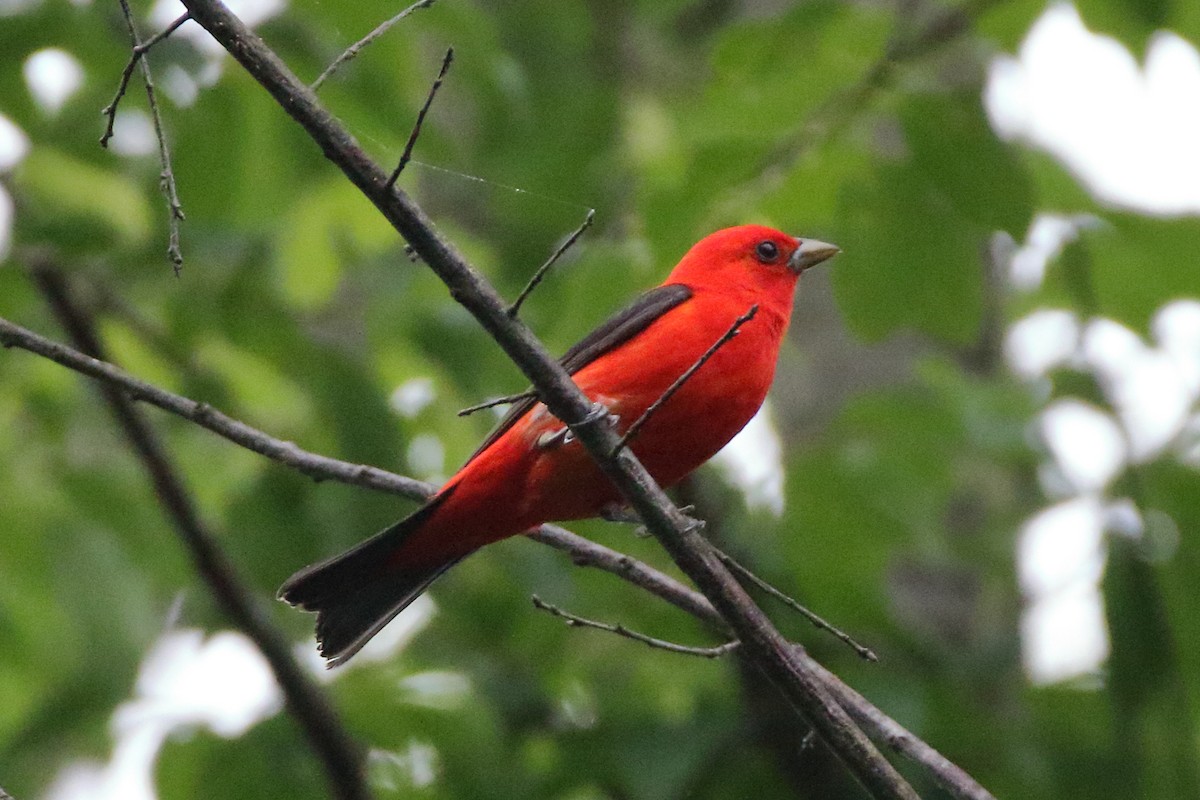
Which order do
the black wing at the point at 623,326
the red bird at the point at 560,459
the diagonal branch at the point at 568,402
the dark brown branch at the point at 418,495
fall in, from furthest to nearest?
the black wing at the point at 623,326 < the red bird at the point at 560,459 < the dark brown branch at the point at 418,495 < the diagonal branch at the point at 568,402

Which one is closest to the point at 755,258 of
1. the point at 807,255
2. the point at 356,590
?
the point at 807,255

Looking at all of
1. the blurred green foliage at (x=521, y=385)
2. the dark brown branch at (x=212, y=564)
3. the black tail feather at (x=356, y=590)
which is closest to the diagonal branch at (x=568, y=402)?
the black tail feather at (x=356, y=590)

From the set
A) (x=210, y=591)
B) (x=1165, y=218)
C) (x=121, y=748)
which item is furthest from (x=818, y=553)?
(x=121, y=748)

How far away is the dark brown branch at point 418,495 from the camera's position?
10.3ft

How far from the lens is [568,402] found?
2.72 meters

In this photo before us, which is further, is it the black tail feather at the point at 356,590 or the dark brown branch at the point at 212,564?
the dark brown branch at the point at 212,564

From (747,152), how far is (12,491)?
9.10 ft

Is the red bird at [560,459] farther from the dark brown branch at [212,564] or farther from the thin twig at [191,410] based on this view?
the dark brown branch at [212,564]

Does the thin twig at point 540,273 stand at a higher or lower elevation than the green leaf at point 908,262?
lower

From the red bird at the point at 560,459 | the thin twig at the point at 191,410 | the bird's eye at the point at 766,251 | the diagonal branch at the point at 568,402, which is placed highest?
the bird's eye at the point at 766,251

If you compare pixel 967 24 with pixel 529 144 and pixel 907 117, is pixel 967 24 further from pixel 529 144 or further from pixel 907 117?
pixel 529 144

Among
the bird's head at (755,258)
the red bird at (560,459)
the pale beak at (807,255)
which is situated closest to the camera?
the red bird at (560,459)

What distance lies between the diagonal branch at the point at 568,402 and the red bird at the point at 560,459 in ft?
2.90

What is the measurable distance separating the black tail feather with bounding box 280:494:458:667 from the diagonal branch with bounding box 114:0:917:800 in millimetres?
1131
